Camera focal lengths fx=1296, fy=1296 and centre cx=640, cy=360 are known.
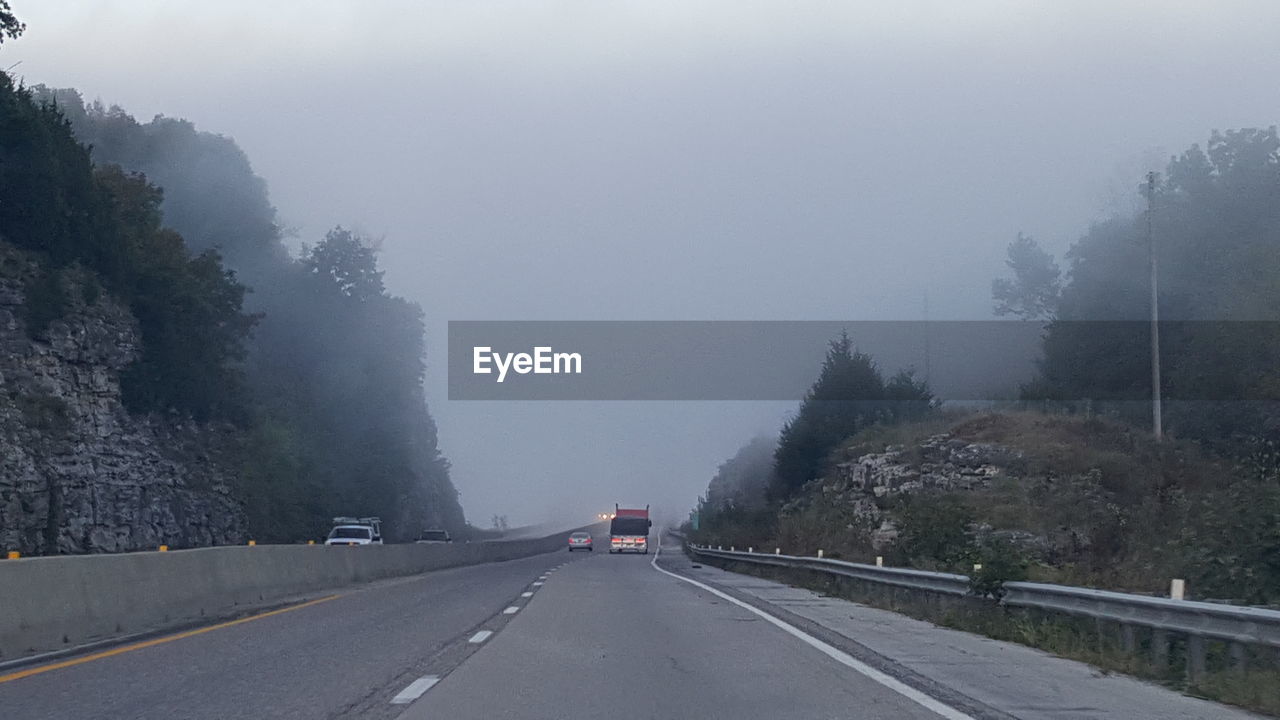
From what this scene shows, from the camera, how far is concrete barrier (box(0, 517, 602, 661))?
44.8ft

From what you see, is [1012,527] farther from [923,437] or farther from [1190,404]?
[1190,404]

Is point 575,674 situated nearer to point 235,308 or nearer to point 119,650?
point 119,650

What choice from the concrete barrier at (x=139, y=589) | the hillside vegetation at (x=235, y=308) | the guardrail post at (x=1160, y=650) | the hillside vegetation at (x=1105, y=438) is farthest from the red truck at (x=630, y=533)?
the guardrail post at (x=1160, y=650)

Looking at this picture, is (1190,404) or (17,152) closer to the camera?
(17,152)

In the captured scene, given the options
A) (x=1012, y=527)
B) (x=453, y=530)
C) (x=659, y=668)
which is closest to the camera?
(x=659, y=668)

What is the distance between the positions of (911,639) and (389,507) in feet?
299

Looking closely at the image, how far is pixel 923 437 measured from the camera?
56500 millimetres

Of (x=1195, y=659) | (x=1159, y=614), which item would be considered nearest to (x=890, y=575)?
(x=1159, y=614)

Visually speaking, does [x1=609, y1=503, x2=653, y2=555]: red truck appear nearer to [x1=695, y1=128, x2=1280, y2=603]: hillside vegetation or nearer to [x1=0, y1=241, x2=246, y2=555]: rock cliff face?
[x1=695, y1=128, x2=1280, y2=603]: hillside vegetation

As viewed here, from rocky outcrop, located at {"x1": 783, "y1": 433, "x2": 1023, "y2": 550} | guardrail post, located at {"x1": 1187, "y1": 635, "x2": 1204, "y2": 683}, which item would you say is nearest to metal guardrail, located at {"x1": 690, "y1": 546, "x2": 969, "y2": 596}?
guardrail post, located at {"x1": 1187, "y1": 635, "x2": 1204, "y2": 683}

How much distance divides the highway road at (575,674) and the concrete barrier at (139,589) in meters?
0.79

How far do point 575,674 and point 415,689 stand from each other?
6.27 ft

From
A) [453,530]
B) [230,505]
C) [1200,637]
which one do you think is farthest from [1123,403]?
[453,530]

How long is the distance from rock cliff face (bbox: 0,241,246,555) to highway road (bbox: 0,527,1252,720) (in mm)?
28876
